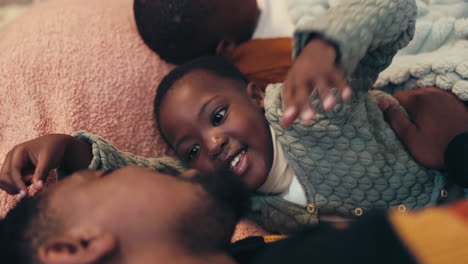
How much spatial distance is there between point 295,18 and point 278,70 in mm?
148

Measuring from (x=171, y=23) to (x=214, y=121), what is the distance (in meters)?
0.31

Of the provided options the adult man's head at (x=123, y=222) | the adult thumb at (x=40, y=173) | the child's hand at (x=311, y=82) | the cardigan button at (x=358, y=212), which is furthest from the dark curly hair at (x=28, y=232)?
the cardigan button at (x=358, y=212)

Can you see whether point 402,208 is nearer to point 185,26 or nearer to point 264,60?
point 264,60

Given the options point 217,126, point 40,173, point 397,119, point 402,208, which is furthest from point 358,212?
point 40,173

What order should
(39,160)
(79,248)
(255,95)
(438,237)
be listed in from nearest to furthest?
(438,237), (79,248), (39,160), (255,95)

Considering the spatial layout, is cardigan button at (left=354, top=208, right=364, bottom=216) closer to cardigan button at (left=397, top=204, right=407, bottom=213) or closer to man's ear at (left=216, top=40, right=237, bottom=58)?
cardigan button at (left=397, top=204, right=407, bottom=213)

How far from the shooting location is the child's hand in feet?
1.76

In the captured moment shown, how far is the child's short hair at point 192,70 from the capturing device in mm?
982

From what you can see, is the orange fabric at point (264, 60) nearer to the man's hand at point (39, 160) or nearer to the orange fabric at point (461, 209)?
the man's hand at point (39, 160)

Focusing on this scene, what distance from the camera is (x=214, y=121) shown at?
35.5 inches

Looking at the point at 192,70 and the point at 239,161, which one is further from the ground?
the point at 192,70

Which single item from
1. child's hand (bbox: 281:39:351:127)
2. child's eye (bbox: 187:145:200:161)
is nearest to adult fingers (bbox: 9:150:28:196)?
child's eye (bbox: 187:145:200:161)

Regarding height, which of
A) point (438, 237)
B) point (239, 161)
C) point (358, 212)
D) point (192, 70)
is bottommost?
point (358, 212)

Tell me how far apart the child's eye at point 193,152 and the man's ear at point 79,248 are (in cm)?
41
